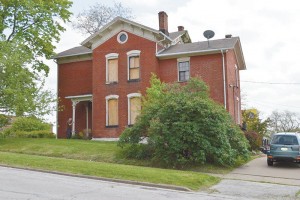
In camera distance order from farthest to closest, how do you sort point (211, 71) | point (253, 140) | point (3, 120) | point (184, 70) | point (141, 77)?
point (141, 77), point (184, 70), point (211, 71), point (3, 120), point (253, 140)

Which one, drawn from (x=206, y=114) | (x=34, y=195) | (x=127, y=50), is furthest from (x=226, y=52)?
(x=34, y=195)

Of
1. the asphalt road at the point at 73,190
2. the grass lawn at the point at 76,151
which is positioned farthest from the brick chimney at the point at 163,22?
the asphalt road at the point at 73,190

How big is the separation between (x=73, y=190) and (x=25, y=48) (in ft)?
63.7

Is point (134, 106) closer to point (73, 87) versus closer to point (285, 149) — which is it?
point (73, 87)

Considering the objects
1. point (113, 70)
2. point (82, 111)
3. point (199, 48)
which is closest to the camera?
point (199, 48)

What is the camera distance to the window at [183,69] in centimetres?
2850

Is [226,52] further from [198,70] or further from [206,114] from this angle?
[206,114]

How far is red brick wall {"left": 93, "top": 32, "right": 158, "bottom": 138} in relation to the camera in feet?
94.5

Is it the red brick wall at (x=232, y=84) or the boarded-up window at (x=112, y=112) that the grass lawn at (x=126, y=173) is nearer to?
the boarded-up window at (x=112, y=112)

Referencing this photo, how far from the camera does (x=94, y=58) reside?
3067 centimetres

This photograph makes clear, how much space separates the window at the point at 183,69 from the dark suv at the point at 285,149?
1018 cm

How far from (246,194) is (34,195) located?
6522 millimetres

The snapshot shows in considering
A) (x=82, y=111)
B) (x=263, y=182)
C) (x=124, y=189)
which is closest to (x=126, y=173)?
(x=124, y=189)

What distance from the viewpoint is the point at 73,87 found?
3278 centimetres
